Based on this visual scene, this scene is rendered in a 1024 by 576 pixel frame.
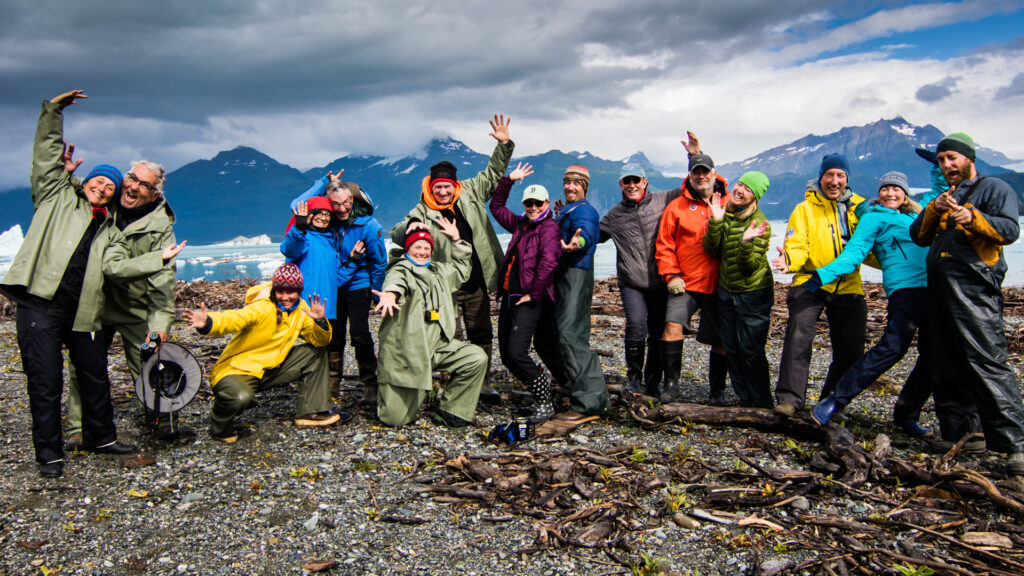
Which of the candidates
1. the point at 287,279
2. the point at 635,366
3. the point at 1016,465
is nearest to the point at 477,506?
the point at 287,279

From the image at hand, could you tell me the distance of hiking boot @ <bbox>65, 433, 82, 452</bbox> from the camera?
5693 mm

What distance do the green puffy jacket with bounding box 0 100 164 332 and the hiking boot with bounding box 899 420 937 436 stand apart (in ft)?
24.7

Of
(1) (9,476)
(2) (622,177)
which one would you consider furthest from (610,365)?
(1) (9,476)

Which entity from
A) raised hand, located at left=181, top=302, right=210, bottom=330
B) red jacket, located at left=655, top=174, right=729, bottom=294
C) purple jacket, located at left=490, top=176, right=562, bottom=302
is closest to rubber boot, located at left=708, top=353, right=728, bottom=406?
red jacket, located at left=655, top=174, right=729, bottom=294

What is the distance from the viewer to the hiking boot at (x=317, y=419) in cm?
661

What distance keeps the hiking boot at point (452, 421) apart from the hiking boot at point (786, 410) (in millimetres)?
3231

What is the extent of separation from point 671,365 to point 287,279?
437cm

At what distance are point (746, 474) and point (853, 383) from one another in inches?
64.8

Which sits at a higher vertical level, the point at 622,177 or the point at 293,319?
the point at 622,177

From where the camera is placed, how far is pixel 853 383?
18.8 ft

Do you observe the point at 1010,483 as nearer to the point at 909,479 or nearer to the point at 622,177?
the point at 909,479

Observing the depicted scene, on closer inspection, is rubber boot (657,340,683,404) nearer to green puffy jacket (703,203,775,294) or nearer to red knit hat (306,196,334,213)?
green puffy jacket (703,203,775,294)

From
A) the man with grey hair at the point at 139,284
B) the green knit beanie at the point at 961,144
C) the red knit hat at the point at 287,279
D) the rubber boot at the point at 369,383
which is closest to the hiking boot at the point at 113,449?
the man with grey hair at the point at 139,284

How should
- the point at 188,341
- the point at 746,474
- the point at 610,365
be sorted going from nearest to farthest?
the point at 746,474 → the point at 610,365 → the point at 188,341
